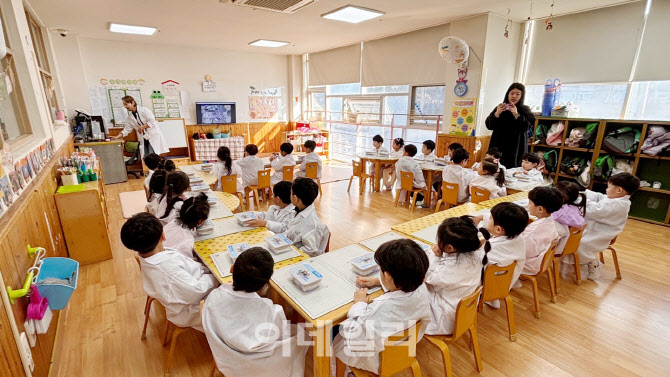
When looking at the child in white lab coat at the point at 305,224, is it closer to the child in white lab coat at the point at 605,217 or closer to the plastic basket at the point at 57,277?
the plastic basket at the point at 57,277

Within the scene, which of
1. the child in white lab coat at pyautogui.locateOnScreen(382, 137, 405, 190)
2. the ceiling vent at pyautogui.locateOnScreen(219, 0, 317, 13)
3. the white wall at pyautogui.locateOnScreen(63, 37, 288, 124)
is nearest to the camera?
the ceiling vent at pyautogui.locateOnScreen(219, 0, 317, 13)

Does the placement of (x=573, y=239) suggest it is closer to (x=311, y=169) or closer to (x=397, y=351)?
(x=397, y=351)

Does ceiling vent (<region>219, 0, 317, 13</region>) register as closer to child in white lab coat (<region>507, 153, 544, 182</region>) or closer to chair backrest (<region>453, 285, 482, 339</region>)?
child in white lab coat (<region>507, 153, 544, 182</region>)

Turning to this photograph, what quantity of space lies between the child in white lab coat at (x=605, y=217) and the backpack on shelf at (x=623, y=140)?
207 centimetres

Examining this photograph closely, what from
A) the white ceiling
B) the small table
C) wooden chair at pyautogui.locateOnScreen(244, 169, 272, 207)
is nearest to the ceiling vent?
the white ceiling

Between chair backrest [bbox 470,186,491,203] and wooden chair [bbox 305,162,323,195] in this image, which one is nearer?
chair backrest [bbox 470,186,491,203]

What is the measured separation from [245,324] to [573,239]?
2621 mm

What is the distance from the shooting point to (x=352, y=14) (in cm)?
454

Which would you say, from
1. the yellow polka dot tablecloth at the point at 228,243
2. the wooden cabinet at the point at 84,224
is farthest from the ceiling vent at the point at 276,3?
the yellow polka dot tablecloth at the point at 228,243

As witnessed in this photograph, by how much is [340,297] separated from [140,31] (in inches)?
251

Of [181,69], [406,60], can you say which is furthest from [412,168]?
[181,69]

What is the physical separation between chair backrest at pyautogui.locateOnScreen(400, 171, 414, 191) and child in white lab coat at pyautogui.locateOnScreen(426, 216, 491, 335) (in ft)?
9.51

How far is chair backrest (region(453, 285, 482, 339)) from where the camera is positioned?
1.51m

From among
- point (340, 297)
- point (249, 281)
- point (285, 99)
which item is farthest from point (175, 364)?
point (285, 99)
